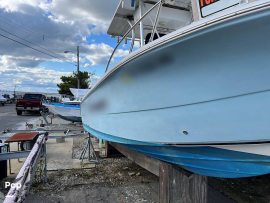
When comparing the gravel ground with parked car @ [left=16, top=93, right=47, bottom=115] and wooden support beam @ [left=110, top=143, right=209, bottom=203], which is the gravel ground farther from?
parked car @ [left=16, top=93, right=47, bottom=115]

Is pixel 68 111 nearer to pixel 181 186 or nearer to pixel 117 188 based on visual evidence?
pixel 117 188

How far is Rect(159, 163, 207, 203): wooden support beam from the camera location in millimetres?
3518

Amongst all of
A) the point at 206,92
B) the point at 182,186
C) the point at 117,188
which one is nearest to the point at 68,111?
the point at 117,188

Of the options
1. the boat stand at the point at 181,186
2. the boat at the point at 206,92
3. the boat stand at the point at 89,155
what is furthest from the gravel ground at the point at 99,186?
the boat at the point at 206,92

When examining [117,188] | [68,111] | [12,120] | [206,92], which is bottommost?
[117,188]

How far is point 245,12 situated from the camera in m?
2.11

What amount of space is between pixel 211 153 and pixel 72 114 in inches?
455

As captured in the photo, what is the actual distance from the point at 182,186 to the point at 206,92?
4.47ft

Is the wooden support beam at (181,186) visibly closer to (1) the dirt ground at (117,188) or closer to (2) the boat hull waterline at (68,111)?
(1) the dirt ground at (117,188)

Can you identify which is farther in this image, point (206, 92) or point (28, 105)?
point (28, 105)

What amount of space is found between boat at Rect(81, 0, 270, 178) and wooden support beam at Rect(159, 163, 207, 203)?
195mm

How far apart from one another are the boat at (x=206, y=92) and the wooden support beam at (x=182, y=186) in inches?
7.7

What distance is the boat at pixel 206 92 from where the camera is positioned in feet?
7.59

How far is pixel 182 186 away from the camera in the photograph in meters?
3.53
